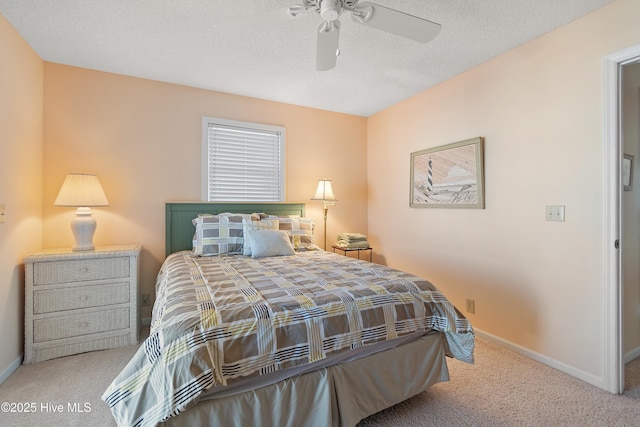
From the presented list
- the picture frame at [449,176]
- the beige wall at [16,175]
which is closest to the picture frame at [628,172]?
the picture frame at [449,176]

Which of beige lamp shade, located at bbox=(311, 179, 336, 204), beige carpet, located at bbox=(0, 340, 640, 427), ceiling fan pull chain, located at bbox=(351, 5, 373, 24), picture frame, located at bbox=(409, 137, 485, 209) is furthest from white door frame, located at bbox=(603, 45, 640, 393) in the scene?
beige lamp shade, located at bbox=(311, 179, 336, 204)

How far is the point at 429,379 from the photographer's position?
174 centimetres

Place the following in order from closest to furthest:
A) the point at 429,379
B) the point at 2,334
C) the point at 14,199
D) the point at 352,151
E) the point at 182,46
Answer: the point at 429,379
the point at 2,334
the point at 14,199
the point at 182,46
the point at 352,151

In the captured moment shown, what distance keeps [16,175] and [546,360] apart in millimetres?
4229

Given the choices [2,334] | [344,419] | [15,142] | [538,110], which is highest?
[538,110]

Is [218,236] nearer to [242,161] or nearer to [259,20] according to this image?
[242,161]

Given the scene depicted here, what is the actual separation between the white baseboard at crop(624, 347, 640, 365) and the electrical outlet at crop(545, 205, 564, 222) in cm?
120

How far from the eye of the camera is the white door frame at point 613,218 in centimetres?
186

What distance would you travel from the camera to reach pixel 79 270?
2.34m

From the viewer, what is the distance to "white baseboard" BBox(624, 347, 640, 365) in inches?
87.7

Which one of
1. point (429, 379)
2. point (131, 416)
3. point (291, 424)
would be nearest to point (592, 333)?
point (429, 379)

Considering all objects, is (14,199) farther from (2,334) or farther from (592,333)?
(592,333)

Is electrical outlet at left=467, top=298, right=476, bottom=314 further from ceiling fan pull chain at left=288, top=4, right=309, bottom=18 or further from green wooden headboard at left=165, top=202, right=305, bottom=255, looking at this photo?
ceiling fan pull chain at left=288, top=4, right=309, bottom=18

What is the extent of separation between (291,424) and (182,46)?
2.72 meters
